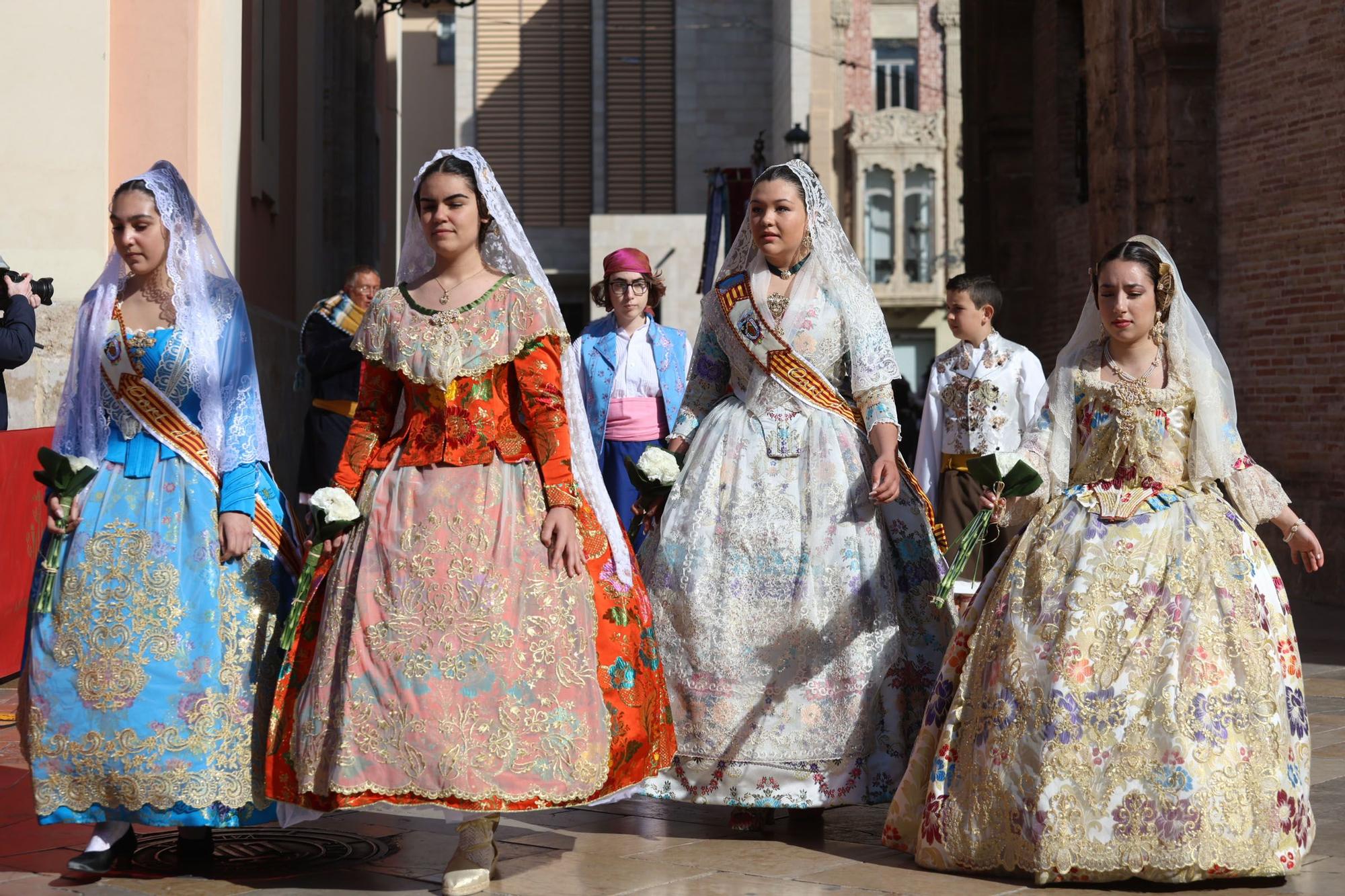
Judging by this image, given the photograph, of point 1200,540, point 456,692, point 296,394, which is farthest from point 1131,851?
point 296,394

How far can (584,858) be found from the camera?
16.8 ft

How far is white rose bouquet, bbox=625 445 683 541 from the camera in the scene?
5.56 meters

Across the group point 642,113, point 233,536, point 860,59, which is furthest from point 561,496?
point 860,59

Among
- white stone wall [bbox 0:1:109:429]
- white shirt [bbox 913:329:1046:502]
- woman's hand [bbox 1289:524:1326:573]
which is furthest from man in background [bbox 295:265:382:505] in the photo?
woman's hand [bbox 1289:524:1326:573]

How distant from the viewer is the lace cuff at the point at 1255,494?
5008 mm

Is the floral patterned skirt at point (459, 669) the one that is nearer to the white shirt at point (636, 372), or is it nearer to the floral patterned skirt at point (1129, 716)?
the floral patterned skirt at point (1129, 716)

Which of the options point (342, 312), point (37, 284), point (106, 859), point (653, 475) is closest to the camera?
point (106, 859)

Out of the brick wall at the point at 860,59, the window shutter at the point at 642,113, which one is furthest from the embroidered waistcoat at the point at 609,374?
the brick wall at the point at 860,59

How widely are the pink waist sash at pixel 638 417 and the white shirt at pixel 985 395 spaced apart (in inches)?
49.4

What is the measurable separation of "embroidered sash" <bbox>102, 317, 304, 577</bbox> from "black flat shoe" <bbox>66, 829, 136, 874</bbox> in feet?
2.90

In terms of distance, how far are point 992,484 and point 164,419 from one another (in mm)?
2370

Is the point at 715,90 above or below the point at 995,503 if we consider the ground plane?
above

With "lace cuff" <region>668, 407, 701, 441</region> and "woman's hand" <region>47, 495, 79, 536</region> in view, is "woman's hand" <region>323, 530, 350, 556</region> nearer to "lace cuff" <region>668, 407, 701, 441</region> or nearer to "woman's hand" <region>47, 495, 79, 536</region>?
"woman's hand" <region>47, 495, 79, 536</region>

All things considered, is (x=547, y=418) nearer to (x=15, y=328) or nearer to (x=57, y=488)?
(x=57, y=488)
